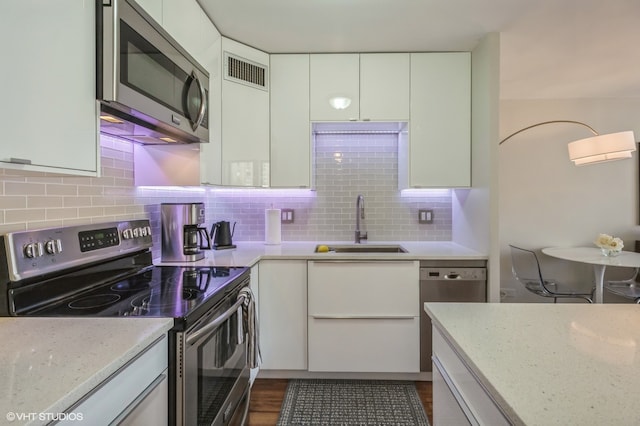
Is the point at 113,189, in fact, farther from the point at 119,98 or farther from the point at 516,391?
the point at 516,391

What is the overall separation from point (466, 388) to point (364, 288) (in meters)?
1.39

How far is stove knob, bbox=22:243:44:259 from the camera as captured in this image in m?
1.13

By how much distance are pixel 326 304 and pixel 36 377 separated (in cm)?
174

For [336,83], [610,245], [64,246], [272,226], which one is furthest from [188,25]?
[610,245]

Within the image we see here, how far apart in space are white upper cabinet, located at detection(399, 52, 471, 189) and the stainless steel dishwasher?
604mm

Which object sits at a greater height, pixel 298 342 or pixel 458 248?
pixel 458 248

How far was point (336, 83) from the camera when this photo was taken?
250 centimetres

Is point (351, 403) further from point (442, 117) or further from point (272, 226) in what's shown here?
point (442, 117)

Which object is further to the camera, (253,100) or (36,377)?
(253,100)

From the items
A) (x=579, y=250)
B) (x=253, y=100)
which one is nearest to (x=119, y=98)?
(x=253, y=100)

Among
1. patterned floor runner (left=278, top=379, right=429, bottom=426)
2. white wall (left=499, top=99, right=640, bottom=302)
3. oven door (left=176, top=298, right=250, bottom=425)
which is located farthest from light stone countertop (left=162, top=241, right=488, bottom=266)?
white wall (left=499, top=99, right=640, bottom=302)

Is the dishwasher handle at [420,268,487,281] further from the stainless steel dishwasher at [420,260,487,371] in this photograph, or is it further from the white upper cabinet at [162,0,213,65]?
the white upper cabinet at [162,0,213,65]

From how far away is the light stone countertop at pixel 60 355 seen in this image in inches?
24.8

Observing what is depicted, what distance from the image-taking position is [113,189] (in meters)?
1.74
